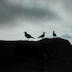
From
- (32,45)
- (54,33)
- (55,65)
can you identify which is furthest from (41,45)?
(54,33)

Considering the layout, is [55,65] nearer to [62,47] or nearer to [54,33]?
[62,47]

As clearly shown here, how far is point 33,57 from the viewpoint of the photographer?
1179 inches

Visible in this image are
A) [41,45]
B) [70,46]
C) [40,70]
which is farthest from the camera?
[70,46]

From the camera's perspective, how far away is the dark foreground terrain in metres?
28.7

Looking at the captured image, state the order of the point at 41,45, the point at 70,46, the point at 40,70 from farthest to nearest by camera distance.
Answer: the point at 70,46
the point at 41,45
the point at 40,70

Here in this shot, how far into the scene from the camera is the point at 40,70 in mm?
29281

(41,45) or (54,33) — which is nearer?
(41,45)

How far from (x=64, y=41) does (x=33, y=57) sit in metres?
6.70

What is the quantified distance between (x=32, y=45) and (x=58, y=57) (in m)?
4.19

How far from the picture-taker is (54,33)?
39094 mm

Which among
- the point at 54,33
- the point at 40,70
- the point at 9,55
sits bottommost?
the point at 40,70

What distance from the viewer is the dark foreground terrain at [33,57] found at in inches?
1129

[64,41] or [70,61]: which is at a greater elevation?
[64,41]

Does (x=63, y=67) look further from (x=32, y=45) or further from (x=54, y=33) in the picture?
(x=54, y=33)
